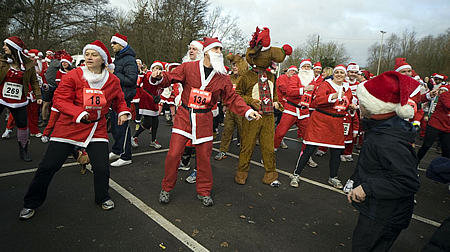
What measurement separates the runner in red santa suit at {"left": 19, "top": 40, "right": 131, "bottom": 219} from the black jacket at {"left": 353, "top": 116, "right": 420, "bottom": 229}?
2735 mm

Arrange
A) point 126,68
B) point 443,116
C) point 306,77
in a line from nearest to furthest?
point 126,68 → point 443,116 → point 306,77

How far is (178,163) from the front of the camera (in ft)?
11.8

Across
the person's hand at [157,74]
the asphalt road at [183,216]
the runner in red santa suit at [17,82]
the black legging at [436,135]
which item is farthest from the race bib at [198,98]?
the black legging at [436,135]

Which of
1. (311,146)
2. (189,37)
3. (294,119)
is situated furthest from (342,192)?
(189,37)

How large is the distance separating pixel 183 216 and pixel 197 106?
1.41m

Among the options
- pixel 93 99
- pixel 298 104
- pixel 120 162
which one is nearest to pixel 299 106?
pixel 298 104

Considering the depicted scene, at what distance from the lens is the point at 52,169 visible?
9.97ft

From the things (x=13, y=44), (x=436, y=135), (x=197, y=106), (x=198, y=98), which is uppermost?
(x=13, y=44)

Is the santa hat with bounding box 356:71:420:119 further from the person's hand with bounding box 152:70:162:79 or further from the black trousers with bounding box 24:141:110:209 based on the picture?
the black trousers with bounding box 24:141:110:209

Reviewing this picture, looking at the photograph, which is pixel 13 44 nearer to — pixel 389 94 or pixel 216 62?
pixel 216 62

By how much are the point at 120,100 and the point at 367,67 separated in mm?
59291

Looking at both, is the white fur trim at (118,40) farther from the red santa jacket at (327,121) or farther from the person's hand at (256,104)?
the red santa jacket at (327,121)

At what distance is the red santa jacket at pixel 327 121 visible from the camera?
4.61m

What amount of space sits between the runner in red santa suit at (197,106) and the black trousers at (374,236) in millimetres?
1806
